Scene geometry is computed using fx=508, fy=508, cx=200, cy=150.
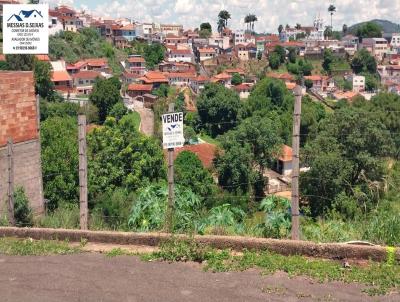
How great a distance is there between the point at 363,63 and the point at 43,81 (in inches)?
2361

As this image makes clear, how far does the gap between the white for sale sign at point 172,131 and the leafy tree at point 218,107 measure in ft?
141

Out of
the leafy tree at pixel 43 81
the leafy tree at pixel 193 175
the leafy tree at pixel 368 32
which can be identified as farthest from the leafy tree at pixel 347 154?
the leafy tree at pixel 368 32

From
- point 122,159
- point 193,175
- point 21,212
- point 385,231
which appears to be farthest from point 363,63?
point 385,231

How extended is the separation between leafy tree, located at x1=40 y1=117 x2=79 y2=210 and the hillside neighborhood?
0.06 metres

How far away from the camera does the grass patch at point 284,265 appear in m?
4.13

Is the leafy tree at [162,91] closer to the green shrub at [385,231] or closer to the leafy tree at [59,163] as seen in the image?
the leafy tree at [59,163]

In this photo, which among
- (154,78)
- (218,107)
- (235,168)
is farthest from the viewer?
(154,78)

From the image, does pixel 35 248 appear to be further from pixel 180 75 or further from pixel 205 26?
pixel 205 26

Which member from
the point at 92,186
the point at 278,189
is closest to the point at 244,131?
the point at 278,189

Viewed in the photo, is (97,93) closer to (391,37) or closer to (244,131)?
(244,131)

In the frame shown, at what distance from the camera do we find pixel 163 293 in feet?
13.5

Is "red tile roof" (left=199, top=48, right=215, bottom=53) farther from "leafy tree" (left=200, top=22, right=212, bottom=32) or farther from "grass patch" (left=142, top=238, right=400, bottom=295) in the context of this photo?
"grass patch" (left=142, top=238, right=400, bottom=295)

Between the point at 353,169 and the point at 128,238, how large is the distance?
18836mm

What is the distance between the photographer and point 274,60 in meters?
81.5
